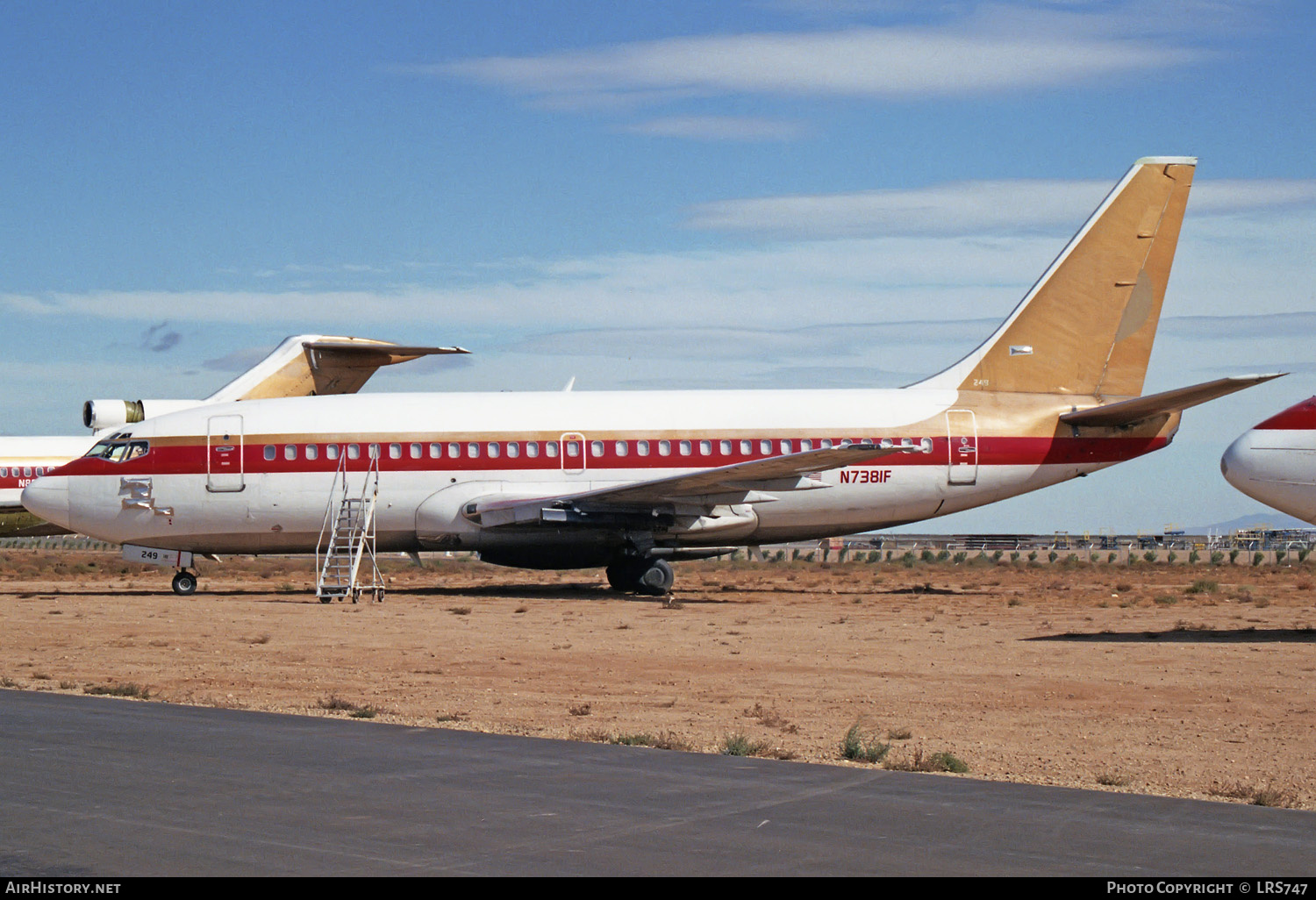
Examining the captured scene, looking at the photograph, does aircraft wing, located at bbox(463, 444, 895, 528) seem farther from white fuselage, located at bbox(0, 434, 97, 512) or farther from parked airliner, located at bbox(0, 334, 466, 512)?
white fuselage, located at bbox(0, 434, 97, 512)

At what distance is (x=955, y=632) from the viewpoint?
2231cm

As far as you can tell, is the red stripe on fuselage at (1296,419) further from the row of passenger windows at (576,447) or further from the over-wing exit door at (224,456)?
the over-wing exit door at (224,456)

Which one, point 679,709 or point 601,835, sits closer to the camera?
point 601,835

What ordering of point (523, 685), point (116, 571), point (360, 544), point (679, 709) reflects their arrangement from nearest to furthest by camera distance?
point (679, 709) → point (523, 685) → point (360, 544) → point (116, 571)

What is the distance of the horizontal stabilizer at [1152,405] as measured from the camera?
27.6m

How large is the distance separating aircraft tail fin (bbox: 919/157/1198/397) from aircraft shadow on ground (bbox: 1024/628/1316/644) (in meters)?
10.5

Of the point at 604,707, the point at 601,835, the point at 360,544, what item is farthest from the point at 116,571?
the point at 601,835

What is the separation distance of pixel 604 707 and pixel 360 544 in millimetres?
16283

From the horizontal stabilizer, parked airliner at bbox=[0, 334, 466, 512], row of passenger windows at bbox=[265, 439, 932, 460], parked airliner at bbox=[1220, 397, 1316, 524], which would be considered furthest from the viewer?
parked airliner at bbox=[0, 334, 466, 512]

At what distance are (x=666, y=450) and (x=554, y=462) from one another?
7.59 feet

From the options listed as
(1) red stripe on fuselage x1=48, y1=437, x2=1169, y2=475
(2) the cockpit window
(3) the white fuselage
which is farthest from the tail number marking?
(3) the white fuselage

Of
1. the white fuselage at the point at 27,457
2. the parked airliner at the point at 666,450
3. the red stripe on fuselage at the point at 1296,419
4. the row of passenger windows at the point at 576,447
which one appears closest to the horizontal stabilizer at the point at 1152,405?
the parked airliner at the point at 666,450

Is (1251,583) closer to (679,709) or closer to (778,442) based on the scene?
(778,442)

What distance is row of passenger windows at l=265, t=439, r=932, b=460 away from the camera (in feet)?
99.5
